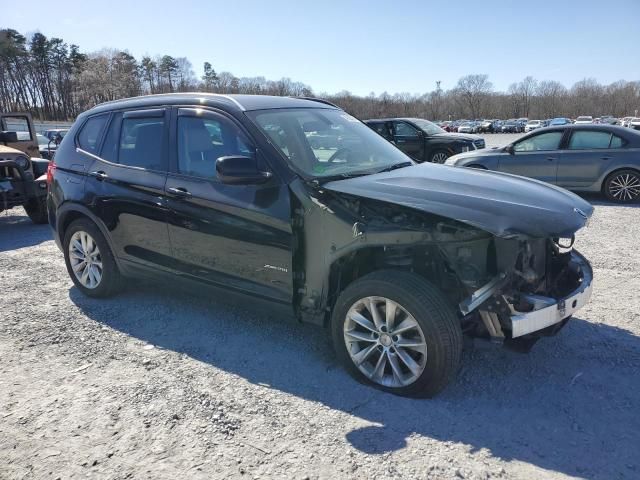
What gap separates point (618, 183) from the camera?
934cm

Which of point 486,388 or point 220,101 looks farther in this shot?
point 220,101

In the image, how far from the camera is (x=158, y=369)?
3.56 metres

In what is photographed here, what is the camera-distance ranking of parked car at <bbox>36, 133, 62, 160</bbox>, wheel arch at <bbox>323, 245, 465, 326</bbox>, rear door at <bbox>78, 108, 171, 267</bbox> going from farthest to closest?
parked car at <bbox>36, 133, 62, 160</bbox>, rear door at <bbox>78, 108, 171, 267</bbox>, wheel arch at <bbox>323, 245, 465, 326</bbox>

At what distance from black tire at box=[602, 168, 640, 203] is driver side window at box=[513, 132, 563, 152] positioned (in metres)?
1.19

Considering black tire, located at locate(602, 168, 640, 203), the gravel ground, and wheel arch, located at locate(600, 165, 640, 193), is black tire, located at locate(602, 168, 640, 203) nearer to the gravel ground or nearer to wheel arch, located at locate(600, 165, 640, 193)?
wheel arch, located at locate(600, 165, 640, 193)

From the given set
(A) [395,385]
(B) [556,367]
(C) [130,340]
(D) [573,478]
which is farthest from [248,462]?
(B) [556,367]

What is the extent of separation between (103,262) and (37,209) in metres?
5.27

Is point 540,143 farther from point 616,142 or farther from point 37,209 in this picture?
point 37,209

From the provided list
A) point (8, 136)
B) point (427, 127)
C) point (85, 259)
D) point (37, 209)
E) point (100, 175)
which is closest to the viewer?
point (100, 175)

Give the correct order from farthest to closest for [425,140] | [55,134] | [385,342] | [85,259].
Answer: [55,134], [425,140], [85,259], [385,342]

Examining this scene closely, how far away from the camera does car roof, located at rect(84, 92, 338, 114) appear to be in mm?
3840

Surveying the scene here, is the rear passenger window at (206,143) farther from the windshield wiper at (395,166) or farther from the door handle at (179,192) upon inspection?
the windshield wiper at (395,166)

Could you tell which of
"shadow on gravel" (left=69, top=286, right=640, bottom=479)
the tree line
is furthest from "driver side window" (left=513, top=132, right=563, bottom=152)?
the tree line

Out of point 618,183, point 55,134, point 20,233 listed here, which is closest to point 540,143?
point 618,183
